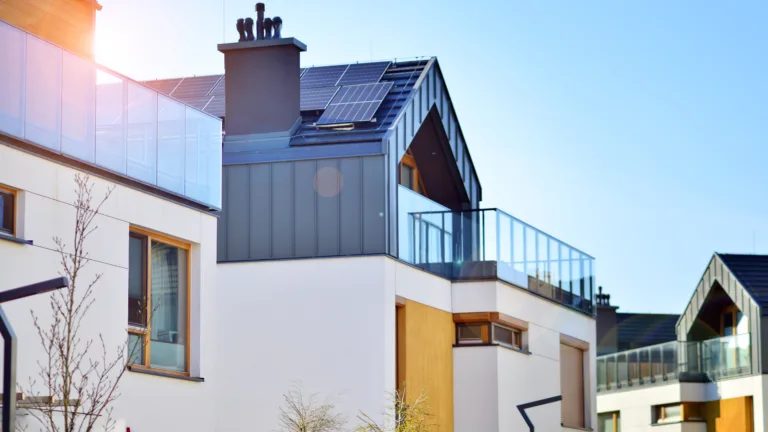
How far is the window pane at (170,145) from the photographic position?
50.8 feet

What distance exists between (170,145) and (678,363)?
25489 mm

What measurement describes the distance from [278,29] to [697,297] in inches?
820

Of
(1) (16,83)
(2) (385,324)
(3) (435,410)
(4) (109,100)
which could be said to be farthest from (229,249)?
(1) (16,83)

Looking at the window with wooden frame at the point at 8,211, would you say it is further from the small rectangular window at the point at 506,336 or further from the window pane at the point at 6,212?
the small rectangular window at the point at 506,336

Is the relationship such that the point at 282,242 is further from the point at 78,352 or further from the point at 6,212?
the point at 6,212

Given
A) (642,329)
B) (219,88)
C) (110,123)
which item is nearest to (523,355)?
(219,88)

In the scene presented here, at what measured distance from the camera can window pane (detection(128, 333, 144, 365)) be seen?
1457 cm

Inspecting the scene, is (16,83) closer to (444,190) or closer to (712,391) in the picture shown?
(444,190)

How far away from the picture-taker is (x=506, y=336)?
24.2 m

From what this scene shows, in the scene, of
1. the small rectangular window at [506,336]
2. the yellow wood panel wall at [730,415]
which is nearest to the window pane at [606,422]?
the yellow wood panel wall at [730,415]

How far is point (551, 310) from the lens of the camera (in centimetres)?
2639

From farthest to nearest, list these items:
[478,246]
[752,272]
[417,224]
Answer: [752,272] < [478,246] < [417,224]

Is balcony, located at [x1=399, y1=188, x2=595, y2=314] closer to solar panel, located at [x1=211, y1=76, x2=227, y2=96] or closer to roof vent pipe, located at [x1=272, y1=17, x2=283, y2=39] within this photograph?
roof vent pipe, located at [x1=272, y1=17, x2=283, y2=39]

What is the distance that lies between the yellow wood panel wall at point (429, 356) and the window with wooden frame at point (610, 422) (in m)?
20.3
